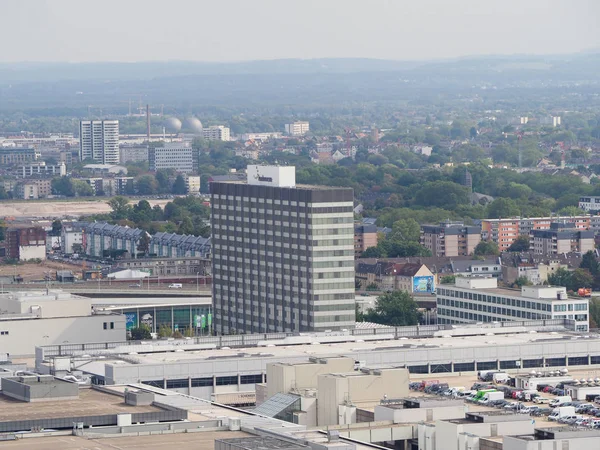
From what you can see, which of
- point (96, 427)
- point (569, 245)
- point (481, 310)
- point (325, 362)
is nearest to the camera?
point (96, 427)

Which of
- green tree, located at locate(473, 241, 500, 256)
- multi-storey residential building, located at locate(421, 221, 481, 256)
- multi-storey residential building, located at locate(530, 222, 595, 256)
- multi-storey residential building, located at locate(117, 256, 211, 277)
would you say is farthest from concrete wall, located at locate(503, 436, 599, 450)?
multi-storey residential building, located at locate(421, 221, 481, 256)

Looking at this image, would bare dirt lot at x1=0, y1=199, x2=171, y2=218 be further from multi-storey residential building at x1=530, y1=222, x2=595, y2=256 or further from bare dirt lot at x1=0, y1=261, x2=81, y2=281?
multi-storey residential building at x1=530, y1=222, x2=595, y2=256

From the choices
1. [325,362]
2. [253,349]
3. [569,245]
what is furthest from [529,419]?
[569,245]

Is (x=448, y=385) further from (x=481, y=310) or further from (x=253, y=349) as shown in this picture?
(x=481, y=310)

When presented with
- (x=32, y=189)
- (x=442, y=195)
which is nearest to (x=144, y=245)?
(x=442, y=195)

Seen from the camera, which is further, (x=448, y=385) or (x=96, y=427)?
(x=448, y=385)

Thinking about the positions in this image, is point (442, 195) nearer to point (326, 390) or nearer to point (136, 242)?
point (136, 242)
